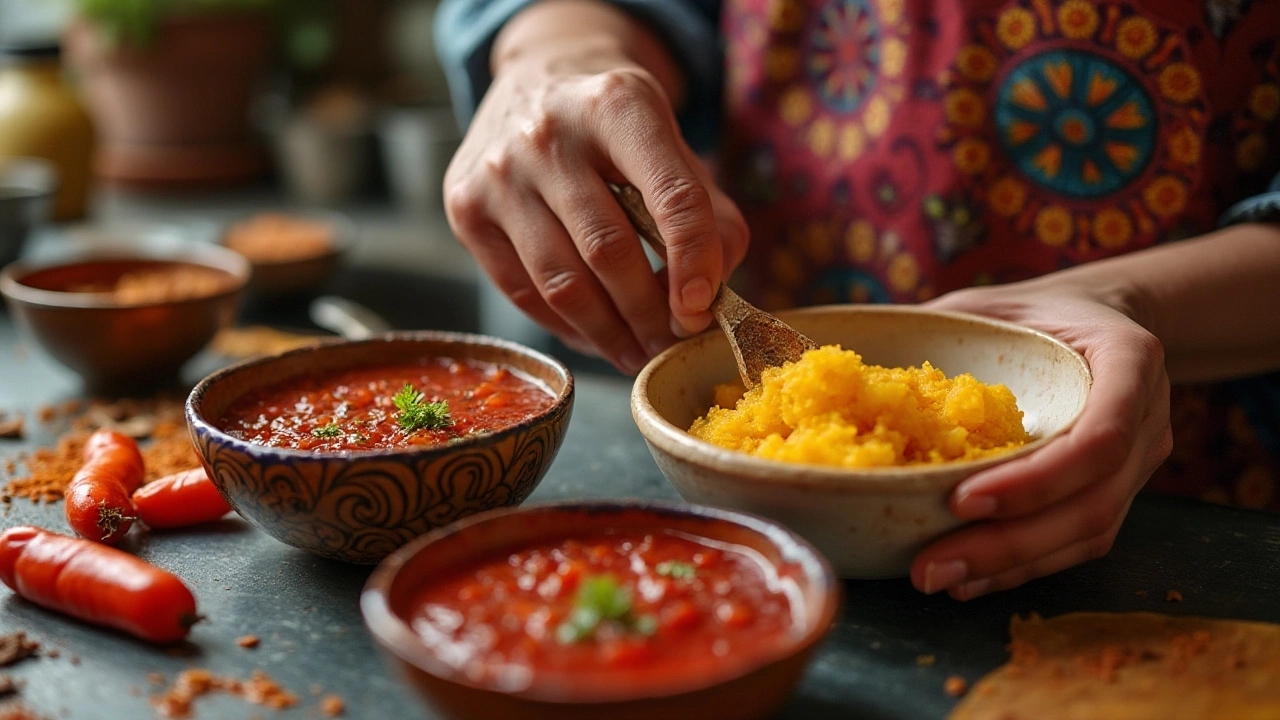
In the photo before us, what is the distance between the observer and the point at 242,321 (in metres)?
3.36

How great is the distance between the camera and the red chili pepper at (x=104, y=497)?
175 centimetres

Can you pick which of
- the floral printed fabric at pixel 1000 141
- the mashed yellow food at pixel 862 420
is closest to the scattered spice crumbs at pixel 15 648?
the mashed yellow food at pixel 862 420

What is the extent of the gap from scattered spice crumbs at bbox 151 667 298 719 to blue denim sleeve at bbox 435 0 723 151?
6.28ft

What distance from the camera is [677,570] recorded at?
1.31 metres

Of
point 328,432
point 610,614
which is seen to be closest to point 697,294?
point 328,432

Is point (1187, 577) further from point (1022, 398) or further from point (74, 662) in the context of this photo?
point (74, 662)

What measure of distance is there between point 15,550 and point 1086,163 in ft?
7.33

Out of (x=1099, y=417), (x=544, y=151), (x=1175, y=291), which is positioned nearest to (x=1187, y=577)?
(x=1099, y=417)

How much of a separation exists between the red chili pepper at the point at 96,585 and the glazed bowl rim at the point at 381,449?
218 millimetres

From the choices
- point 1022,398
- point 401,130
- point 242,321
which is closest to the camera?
point 1022,398

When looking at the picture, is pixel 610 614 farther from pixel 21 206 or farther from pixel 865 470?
pixel 21 206

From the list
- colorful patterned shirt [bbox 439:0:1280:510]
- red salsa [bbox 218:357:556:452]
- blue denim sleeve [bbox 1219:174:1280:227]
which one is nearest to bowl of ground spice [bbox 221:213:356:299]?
colorful patterned shirt [bbox 439:0:1280:510]

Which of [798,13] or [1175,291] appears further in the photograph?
[798,13]

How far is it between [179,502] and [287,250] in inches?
73.3
